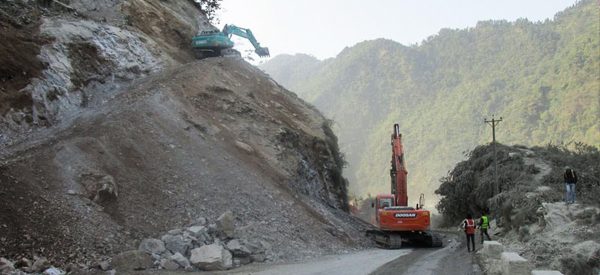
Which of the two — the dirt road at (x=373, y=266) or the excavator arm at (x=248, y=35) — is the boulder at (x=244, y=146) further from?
the excavator arm at (x=248, y=35)

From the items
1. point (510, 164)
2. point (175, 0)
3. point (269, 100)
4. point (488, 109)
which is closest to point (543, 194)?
point (510, 164)

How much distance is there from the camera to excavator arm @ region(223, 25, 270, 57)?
32.1 meters

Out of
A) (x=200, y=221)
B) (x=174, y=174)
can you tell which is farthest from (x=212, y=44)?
(x=200, y=221)

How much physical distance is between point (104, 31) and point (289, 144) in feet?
30.7

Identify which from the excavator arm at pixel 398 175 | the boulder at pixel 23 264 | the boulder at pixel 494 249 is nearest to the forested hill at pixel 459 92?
the excavator arm at pixel 398 175

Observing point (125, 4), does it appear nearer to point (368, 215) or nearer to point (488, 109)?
point (368, 215)

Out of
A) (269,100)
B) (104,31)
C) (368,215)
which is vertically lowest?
(368,215)

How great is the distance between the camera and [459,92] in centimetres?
14762

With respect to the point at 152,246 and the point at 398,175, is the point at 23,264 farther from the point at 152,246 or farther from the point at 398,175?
the point at 398,175

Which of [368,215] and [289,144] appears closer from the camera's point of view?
[289,144]

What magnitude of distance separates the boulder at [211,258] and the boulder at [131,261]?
3.61ft

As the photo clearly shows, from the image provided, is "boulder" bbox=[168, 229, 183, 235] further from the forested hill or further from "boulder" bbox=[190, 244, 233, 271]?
the forested hill

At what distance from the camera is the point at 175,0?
102 feet

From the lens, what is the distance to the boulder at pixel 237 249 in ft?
43.2
